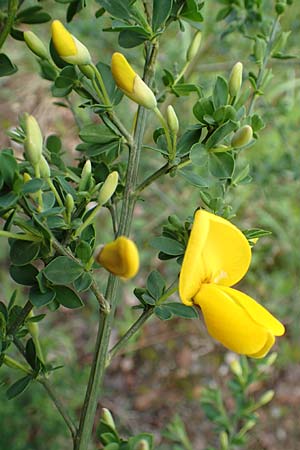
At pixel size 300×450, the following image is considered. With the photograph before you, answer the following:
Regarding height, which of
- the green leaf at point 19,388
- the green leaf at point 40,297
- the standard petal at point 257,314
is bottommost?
the green leaf at point 19,388

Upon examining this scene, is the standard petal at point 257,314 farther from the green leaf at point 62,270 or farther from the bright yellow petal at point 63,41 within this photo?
the bright yellow petal at point 63,41

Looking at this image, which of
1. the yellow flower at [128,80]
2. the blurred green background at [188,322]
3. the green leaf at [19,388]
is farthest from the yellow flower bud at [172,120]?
the blurred green background at [188,322]

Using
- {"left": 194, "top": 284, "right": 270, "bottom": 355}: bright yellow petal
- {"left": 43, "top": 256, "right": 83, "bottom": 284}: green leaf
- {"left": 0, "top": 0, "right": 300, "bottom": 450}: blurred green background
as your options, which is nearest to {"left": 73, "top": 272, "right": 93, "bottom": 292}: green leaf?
{"left": 43, "top": 256, "right": 83, "bottom": 284}: green leaf

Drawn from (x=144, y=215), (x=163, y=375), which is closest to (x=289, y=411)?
(x=163, y=375)

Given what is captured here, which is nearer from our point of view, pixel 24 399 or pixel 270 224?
pixel 24 399

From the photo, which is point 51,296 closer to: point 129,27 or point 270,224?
point 129,27

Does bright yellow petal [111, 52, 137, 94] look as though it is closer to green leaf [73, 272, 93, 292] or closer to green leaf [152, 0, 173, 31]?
green leaf [152, 0, 173, 31]
